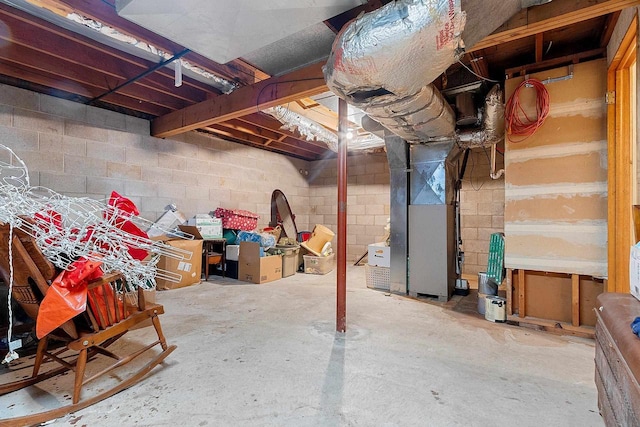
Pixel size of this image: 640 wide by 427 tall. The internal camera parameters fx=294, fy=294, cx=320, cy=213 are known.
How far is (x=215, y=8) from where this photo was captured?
1.68 m

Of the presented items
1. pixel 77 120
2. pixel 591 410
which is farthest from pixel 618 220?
pixel 77 120

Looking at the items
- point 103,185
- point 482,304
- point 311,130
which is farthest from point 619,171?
point 103,185

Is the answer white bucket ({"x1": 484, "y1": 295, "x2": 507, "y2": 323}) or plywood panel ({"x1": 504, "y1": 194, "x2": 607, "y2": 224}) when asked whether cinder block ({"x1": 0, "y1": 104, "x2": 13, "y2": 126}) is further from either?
white bucket ({"x1": 484, "y1": 295, "x2": 507, "y2": 323})

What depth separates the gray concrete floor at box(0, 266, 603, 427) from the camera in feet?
4.94

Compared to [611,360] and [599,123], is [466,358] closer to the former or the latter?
[611,360]

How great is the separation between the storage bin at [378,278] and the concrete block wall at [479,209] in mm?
2059

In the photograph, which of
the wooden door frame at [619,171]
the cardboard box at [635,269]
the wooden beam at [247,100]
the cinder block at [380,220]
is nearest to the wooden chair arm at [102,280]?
the wooden beam at [247,100]

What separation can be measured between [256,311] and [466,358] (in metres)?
2.00

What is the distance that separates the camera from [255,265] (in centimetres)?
448

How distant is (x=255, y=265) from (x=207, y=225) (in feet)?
3.46

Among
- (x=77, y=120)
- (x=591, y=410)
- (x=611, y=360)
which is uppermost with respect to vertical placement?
(x=77, y=120)

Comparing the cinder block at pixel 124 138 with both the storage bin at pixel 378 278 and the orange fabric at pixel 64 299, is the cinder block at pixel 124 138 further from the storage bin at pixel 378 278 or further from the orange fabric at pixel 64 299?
the storage bin at pixel 378 278

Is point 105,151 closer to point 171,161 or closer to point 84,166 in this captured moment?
point 84,166

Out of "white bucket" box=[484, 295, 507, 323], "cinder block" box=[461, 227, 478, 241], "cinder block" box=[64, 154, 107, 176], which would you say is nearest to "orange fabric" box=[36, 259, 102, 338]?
"cinder block" box=[64, 154, 107, 176]
